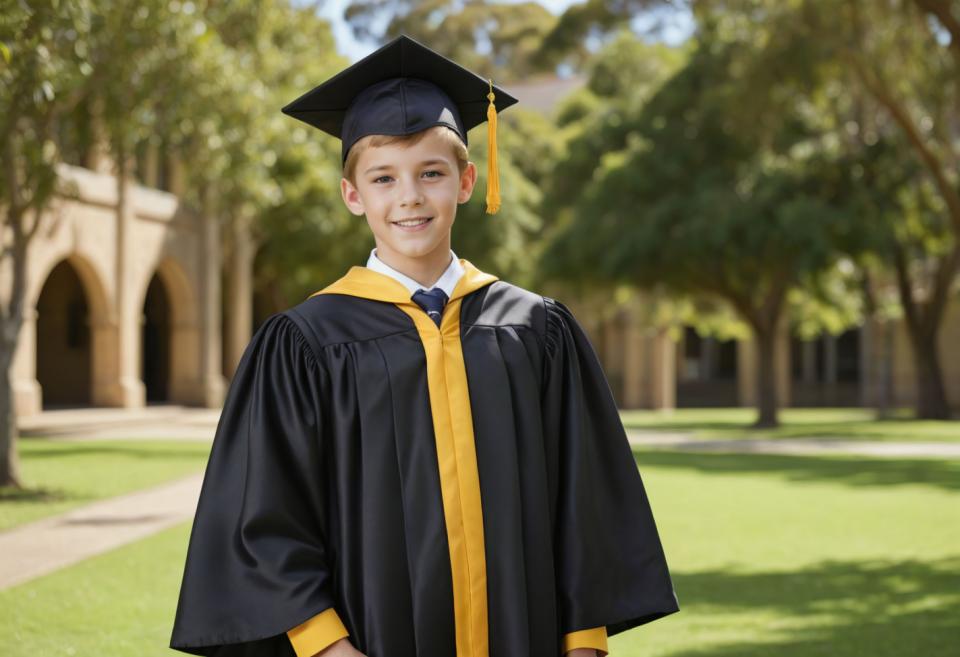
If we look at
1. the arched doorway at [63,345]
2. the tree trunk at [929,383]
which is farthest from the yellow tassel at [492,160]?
the arched doorway at [63,345]

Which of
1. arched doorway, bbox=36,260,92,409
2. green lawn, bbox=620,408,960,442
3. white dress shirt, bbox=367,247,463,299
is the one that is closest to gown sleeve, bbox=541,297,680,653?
white dress shirt, bbox=367,247,463,299

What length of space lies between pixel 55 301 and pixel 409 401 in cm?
3109

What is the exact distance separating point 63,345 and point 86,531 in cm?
2341

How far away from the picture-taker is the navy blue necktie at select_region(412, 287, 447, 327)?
2811mm

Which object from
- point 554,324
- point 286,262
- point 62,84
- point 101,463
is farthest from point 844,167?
point 554,324

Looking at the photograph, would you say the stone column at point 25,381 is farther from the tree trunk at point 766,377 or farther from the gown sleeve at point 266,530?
the gown sleeve at point 266,530

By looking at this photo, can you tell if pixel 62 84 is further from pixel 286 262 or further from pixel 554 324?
pixel 286 262

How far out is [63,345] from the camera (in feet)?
105

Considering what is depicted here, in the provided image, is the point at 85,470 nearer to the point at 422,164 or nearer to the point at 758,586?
the point at 758,586

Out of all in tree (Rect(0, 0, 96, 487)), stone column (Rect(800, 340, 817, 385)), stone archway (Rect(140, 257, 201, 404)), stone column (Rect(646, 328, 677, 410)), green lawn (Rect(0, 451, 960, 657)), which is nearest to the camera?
green lawn (Rect(0, 451, 960, 657))

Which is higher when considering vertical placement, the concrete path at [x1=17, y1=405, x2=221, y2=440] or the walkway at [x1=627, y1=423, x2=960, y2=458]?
the concrete path at [x1=17, y1=405, x2=221, y2=440]

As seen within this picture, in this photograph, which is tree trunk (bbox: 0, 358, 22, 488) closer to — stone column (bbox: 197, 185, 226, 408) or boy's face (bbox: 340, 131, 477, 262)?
boy's face (bbox: 340, 131, 477, 262)

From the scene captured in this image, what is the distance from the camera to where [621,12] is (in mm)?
24812

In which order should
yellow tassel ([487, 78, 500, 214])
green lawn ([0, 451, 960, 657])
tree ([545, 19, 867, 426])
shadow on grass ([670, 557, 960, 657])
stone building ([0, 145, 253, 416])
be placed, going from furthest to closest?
1. stone building ([0, 145, 253, 416])
2. tree ([545, 19, 867, 426])
3. green lawn ([0, 451, 960, 657])
4. shadow on grass ([670, 557, 960, 657])
5. yellow tassel ([487, 78, 500, 214])
